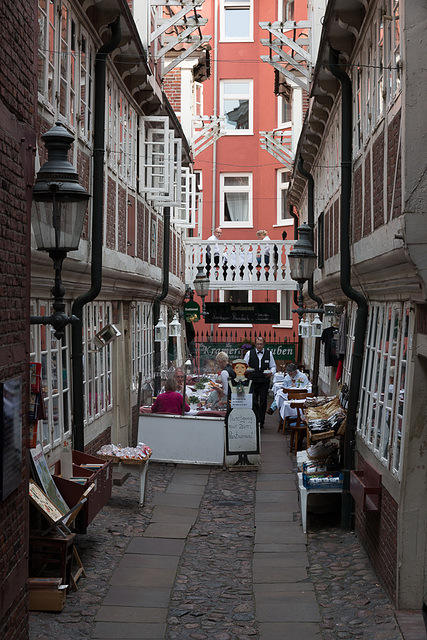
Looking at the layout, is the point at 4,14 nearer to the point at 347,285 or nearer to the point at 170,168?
the point at 347,285

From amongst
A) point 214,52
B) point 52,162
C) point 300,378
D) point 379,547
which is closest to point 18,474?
point 52,162

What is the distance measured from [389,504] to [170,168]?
9252 mm

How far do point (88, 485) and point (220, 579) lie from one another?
63.9 inches

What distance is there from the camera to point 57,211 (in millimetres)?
6844

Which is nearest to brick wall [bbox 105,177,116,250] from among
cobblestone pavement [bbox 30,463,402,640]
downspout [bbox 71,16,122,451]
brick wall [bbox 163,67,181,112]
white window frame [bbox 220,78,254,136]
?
downspout [bbox 71,16,122,451]

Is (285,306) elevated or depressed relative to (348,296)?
depressed

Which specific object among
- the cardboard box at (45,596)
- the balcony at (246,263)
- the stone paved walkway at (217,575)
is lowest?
the stone paved walkway at (217,575)

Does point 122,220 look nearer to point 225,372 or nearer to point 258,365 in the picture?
point 225,372

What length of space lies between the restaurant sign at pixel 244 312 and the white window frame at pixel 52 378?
13.9 m

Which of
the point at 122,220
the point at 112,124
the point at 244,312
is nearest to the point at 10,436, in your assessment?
the point at 112,124

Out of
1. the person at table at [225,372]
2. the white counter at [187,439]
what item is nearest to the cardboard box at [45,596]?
the white counter at [187,439]

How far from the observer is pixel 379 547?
8148mm

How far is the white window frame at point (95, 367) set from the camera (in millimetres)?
11883

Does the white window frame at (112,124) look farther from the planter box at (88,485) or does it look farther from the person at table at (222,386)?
the planter box at (88,485)
